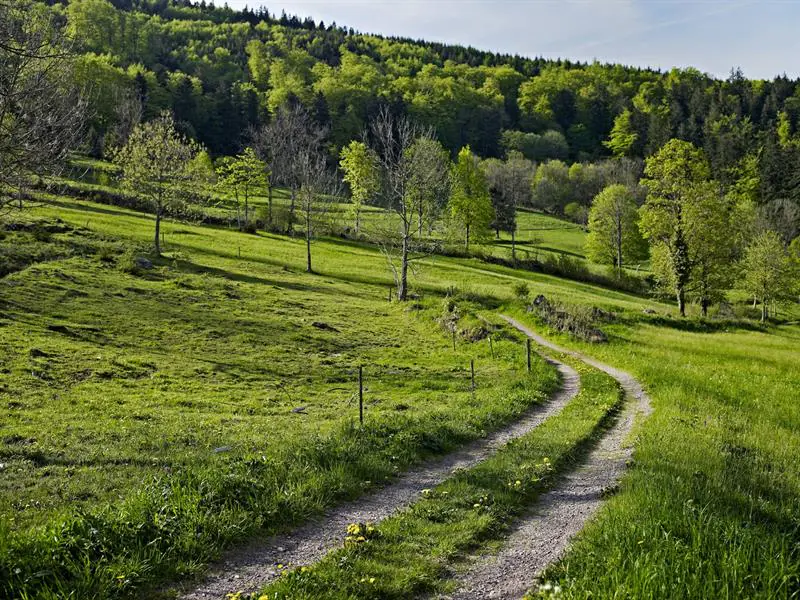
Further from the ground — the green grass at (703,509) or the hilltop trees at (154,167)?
the hilltop trees at (154,167)

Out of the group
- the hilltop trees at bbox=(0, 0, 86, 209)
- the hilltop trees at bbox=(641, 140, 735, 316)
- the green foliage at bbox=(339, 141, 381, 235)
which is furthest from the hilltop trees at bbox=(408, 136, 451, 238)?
the green foliage at bbox=(339, 141, 381, 235)

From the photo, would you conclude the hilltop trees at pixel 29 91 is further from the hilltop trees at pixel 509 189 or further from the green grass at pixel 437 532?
the hilltop trees at pixel 509 189

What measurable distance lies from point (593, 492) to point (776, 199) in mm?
132665

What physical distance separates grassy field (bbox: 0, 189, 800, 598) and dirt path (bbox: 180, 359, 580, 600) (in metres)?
0.34

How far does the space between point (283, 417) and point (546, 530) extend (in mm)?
11136

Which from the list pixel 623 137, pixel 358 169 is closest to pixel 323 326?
pixel 358 169

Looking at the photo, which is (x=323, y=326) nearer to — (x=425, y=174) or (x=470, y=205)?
(x=425, y=174)

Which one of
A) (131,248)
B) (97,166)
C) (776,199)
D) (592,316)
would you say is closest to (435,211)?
(592,316)

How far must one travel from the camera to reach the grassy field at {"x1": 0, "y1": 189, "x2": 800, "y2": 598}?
6676 mm

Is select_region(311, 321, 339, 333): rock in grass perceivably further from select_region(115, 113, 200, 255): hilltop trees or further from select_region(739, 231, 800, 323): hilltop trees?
select_region(739, 231, 800, 323): hilltop trees

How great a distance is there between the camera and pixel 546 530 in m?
8.53

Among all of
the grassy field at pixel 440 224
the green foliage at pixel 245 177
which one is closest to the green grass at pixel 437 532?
the grassy field at pixel 440 224

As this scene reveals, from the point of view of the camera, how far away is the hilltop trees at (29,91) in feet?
46.4

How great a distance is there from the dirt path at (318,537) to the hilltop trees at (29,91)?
1217 cm
